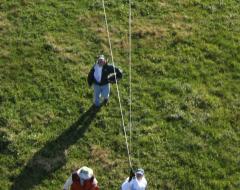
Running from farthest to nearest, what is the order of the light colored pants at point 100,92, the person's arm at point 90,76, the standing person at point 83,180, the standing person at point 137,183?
the light colored pants at point 100,92 → the person's arm at point 90,76 → the standing person at point 137,183 → the standing person at point 83,180

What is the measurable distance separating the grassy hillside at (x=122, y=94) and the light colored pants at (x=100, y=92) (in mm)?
336

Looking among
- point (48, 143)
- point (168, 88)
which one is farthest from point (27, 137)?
point (168, 88)

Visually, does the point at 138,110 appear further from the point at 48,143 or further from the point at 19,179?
the point at 19,179

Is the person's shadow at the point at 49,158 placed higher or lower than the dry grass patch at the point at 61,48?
lower

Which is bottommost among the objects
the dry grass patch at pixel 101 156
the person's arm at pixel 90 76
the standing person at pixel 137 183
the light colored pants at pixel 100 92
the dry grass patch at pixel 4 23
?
the dry grass patch at pixel 101 156

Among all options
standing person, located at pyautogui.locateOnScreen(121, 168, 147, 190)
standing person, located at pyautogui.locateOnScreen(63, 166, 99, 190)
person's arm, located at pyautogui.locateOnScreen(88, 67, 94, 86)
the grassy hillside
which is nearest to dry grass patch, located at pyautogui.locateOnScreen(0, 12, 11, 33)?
the grassy hillside

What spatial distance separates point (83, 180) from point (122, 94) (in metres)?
4.78

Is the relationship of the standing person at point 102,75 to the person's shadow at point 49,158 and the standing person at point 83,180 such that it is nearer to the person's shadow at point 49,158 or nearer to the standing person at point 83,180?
the person's shadow at point 49,158

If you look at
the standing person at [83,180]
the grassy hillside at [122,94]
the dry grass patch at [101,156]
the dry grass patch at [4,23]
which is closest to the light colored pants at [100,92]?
the grassy hillside at [122,94]

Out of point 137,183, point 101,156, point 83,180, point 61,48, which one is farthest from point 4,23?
point 137,183

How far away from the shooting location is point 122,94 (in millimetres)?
17484

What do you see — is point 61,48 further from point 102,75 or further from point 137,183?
point 137,183

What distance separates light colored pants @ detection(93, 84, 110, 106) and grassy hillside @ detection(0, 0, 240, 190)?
13.2 inches

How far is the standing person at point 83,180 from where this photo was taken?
1314cm
